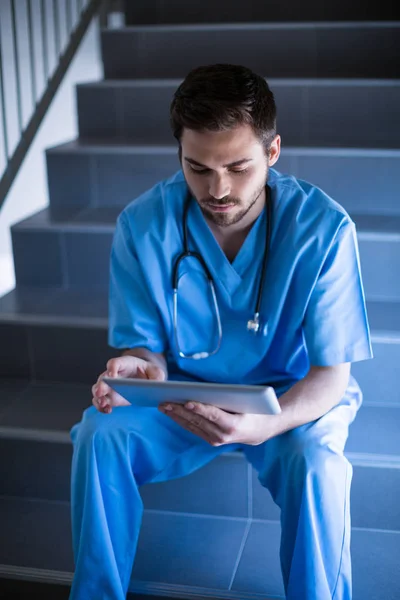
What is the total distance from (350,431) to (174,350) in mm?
491

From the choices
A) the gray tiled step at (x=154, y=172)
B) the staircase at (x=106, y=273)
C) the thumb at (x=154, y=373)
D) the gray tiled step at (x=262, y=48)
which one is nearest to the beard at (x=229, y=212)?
the thumb at (x=154, y=373)

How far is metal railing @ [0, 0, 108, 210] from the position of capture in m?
2.45

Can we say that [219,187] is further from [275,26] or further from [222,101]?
[275,26]

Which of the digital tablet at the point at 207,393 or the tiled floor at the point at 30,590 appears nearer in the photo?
the digital tablet at the point at 207,393

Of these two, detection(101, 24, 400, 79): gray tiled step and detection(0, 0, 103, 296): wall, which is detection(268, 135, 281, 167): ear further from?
detection(0, 0, 103, 296): wall

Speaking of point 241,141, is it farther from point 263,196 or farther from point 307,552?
point 307,552

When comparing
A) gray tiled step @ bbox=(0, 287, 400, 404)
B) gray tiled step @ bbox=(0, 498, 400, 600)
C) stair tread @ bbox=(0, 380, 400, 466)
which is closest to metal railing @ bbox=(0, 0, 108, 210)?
gray tiled step @ bbox=(0, 287, 400, 404)

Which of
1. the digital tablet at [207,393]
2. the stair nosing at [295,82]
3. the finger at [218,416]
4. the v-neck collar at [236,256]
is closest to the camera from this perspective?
the digital tablet at [207,393]

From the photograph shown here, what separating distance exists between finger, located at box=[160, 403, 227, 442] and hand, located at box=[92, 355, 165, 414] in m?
0.14

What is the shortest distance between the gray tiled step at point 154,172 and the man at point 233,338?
0.72 m

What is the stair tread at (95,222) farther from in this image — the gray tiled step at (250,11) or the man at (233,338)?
the gray tiled step at (250,11)

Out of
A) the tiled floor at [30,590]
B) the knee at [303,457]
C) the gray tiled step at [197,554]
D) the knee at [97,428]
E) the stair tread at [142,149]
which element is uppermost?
the stair tread at [142,149]

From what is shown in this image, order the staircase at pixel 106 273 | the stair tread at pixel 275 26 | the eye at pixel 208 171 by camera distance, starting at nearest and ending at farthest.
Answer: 1. the eye at pixel 208 171
2. the staircase at pixel 106 273
3. the stair tread at pixel 275 26

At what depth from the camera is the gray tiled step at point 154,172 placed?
7.53 feet
